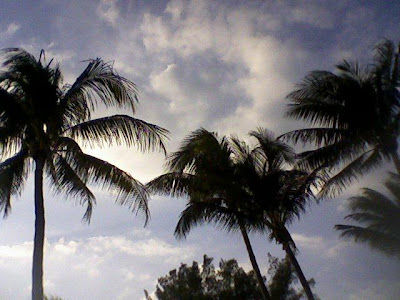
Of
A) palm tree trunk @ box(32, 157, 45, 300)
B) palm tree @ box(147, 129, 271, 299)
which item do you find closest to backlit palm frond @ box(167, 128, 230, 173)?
palm tree @ box(147, 129, 271, 299)

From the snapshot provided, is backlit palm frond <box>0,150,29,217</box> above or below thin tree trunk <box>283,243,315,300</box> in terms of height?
above

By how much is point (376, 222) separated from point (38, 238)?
21.7m

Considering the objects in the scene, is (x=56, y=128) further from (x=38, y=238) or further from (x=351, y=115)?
Answer: (x=351, y=115)

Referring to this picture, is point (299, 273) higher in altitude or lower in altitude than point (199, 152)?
lower

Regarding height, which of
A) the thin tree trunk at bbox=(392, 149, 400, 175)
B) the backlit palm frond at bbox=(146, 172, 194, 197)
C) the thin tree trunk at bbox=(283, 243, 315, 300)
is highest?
the backlit palm frond at bbox=(146, 172, 194, 197)

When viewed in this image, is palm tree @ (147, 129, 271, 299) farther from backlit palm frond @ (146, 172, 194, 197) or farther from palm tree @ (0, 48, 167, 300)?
palm tree @ (0, 48, 167, 300)

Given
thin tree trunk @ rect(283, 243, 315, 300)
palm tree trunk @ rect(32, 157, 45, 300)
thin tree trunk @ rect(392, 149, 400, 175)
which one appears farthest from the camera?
thin tree trunk @ rect(283, 243, 315, 300)

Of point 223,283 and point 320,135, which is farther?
point 223,283

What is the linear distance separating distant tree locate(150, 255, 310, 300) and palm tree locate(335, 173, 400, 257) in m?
4.75

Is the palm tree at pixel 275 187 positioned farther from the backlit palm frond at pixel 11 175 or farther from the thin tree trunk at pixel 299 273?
the backlit palm frond at pixel 11 175

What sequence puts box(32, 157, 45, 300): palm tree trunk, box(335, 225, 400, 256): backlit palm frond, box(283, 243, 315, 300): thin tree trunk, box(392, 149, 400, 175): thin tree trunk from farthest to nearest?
box(335, 225, 400, 256): backlit palm frond, box(283, 243, 315, 300): thin tree trunk, box(392, 149, 400, 175): thin tree trunk, box(32, 157, 45, 300): palm tree trunk

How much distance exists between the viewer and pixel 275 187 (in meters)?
16.7

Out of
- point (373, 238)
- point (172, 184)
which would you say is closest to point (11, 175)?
point (172, 184)

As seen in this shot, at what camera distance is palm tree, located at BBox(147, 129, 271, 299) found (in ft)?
55.8
